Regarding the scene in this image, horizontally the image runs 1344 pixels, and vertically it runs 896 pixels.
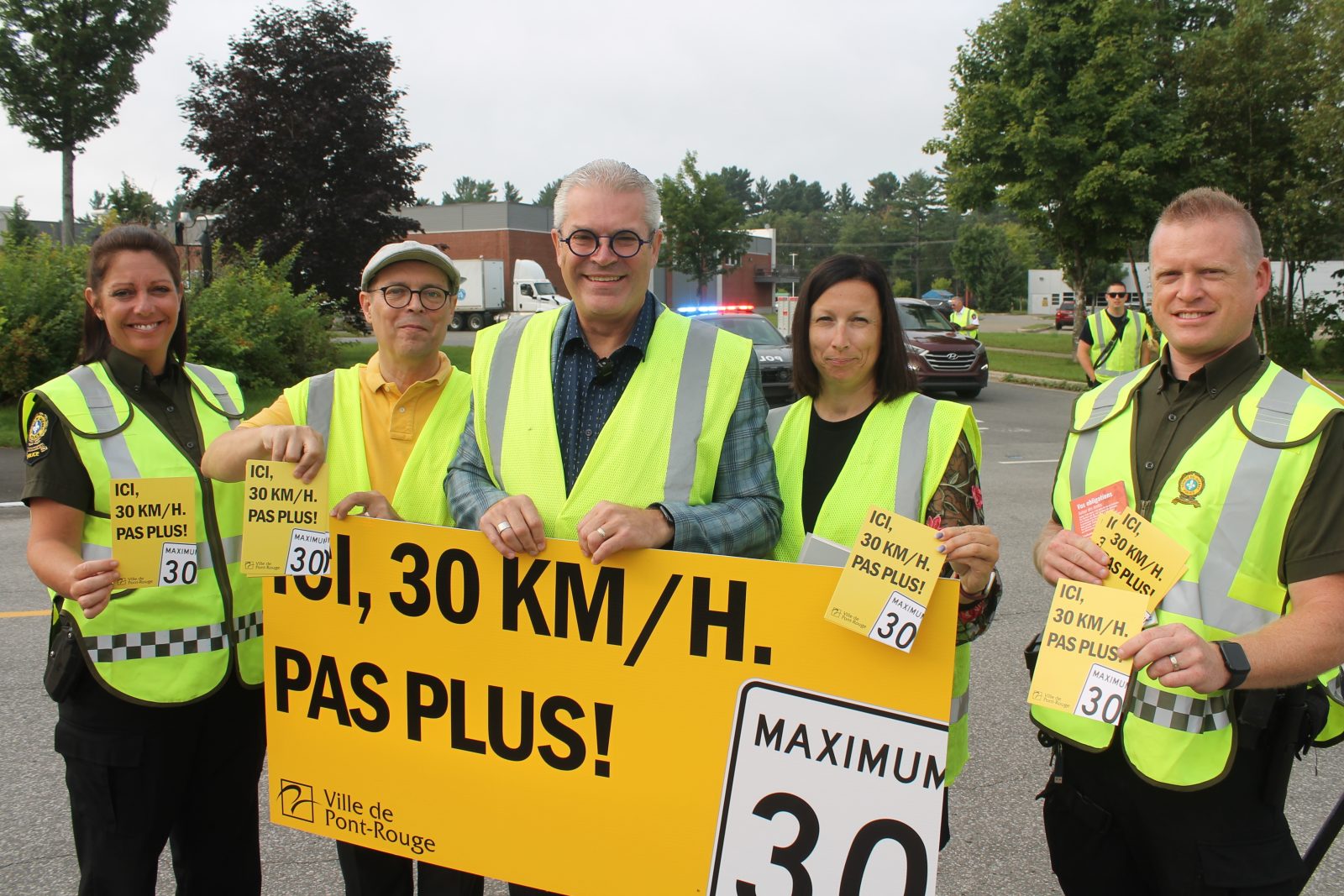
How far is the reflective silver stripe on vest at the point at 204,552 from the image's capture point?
2529 millimetres

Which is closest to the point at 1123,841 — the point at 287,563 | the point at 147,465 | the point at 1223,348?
the point at 1223,348

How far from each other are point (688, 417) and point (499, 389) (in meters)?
0.53

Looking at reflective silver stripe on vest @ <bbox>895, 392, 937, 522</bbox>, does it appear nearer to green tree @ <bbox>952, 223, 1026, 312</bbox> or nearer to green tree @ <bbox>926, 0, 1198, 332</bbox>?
→ green tree @ <bbox>926, 0, 1198, 332</bbox>

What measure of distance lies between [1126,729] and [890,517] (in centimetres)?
73

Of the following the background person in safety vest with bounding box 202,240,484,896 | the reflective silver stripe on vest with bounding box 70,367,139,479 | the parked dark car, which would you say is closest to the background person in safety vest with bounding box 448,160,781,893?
the background person in safety vest with bounding box 202,240,484,896

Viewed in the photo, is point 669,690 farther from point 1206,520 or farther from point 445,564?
point 1206,520

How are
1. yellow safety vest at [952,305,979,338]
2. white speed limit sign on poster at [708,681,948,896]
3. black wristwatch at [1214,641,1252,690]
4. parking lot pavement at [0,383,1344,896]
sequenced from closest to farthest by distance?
black wristwatch at [1214,641,1252,690] < white speed limit sign on poster at [708,681,948,896] < parking lot pavement at [0,383,1344,896] < yellow safety vest at [952,305,979,338]

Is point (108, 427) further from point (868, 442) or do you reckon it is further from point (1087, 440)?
point (1087, 440)

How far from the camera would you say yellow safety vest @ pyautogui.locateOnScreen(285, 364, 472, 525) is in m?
2.76

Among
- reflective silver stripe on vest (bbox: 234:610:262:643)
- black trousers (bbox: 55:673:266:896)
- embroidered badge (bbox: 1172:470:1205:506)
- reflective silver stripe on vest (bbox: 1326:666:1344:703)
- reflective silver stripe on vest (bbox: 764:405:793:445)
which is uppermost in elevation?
reflective silver stripe on vest (bbox: 764:405:793:445)

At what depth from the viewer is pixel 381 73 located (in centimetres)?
2080

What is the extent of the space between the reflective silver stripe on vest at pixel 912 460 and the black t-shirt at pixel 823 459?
0.13 m

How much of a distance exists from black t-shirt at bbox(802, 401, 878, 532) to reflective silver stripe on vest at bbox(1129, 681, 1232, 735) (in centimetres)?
90

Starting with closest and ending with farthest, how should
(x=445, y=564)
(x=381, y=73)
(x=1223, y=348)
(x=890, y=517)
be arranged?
(x=890, y=517) < (x=1223, y=348) < (x=445, y=564) < (x=381, y=73)
